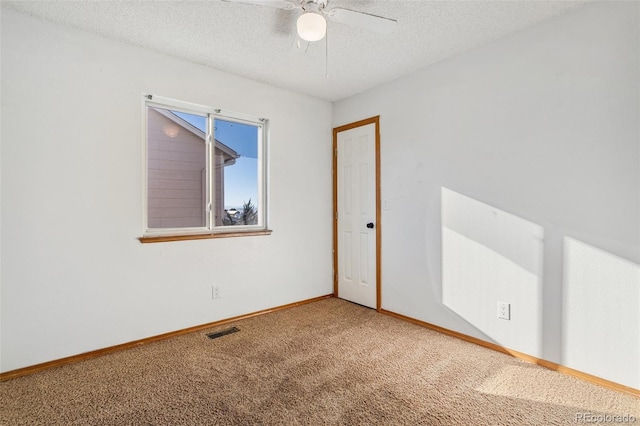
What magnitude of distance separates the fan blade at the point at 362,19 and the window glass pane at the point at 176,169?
1733 millimetres

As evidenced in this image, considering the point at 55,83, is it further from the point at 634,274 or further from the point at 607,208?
the point at 634,274

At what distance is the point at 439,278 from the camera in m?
2.86

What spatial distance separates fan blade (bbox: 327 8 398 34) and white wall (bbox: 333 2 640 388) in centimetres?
116

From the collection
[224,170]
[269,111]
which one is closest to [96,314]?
[224,170]

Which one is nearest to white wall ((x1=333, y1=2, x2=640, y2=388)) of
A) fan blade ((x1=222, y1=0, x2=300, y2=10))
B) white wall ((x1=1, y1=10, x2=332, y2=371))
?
fan blade ((x1=222, y1=0, x2=300, y2=10))

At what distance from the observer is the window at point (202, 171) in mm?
2736

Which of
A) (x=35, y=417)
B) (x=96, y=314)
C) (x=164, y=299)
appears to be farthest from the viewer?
(x=164, y=299)

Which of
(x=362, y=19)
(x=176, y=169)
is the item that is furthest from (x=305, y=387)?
(x=362, y=19)

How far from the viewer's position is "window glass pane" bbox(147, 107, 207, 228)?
2721 mm

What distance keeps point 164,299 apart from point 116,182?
41.5 inches

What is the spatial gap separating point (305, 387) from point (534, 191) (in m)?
2.11

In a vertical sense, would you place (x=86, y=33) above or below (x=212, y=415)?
above

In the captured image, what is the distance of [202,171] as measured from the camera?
3.01 m

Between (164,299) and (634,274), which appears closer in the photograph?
(634,274)
